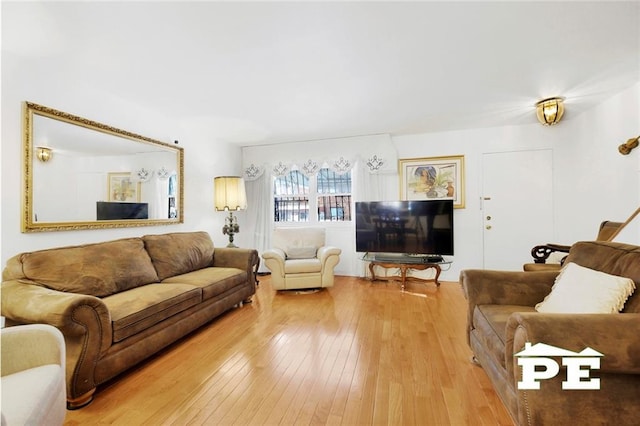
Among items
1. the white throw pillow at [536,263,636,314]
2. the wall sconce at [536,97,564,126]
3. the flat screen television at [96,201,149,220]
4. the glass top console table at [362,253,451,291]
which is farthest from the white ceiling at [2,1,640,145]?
the glass top console table at [362,253,451,291]

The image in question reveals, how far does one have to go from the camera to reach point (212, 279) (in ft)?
8.81

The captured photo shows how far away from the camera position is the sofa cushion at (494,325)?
1.39 meters

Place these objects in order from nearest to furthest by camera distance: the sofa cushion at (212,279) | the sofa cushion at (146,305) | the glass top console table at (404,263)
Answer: the sofa cushion at (146,305), the sofa cushion at (212,279), the glass top console table at (404,263)

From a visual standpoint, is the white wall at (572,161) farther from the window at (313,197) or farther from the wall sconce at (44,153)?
the wall sconce at (44,153)

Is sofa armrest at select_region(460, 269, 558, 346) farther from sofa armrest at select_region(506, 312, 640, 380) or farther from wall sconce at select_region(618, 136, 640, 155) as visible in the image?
wall sconce at select_region(618, 136, 640, 155)

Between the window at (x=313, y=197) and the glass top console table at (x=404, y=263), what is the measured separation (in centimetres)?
87

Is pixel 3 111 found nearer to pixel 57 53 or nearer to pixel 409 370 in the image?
pixel 57 53

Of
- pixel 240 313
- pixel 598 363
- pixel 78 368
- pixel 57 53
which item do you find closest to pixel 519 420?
pixel 598 363

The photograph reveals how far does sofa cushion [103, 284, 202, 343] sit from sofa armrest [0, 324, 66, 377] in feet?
1.70

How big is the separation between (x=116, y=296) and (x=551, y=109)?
4.53m

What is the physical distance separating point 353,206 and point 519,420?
3452 millimetres

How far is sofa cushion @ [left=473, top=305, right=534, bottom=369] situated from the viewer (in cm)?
139

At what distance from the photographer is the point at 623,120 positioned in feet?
8.99

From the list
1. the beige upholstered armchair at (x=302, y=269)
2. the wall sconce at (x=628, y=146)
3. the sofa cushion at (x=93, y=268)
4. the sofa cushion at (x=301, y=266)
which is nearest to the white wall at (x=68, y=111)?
the sofa cushion at (x=93, y=268)
